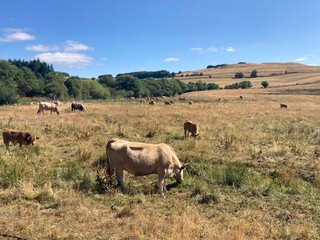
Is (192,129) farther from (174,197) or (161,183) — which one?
(174,197)

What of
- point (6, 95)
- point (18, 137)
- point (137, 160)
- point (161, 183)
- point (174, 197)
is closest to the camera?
point (174, 197)

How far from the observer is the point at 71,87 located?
322 feet

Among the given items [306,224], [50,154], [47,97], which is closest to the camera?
[306,224]

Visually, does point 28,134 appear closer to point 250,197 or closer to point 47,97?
point 250,197

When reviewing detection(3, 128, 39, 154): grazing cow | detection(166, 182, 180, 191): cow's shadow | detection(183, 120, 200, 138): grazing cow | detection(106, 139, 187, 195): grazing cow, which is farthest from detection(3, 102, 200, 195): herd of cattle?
detection(183, 120, 200, 138): grazing cow

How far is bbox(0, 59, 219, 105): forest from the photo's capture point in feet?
279

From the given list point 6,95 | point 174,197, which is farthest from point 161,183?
point 6,95

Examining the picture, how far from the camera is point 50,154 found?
14.9 meters

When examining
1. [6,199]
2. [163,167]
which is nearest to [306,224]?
[163,167]

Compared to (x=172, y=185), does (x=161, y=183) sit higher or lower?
higher

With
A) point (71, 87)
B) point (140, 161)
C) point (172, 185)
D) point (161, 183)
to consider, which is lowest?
point (172, 185)

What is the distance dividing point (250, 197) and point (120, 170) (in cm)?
387

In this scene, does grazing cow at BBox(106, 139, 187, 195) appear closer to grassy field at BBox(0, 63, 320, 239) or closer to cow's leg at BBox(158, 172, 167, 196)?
cow's leg at BBox(158, 172, 167, 196)

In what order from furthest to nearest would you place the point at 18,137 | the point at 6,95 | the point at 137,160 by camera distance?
the point at 6,95
the point at 18,137
the point at 137,160
